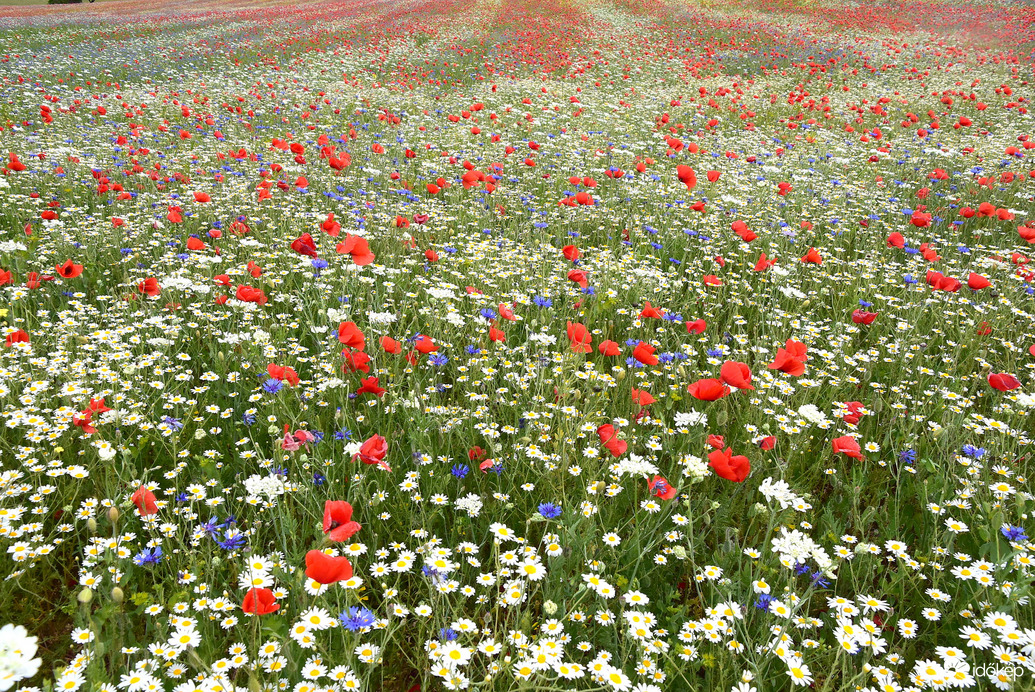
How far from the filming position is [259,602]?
1.39 m

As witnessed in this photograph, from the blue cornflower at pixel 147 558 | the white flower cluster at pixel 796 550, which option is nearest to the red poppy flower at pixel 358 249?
the blue cornflower at pixel 147 558

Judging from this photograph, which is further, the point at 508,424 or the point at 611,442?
the point at 508,424

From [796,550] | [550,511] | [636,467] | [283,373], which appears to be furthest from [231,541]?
[796,550]

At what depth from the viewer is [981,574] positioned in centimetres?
184

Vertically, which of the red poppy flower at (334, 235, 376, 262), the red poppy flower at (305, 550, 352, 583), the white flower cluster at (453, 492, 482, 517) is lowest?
the white flower cluster at (453, 492, 482, 517)

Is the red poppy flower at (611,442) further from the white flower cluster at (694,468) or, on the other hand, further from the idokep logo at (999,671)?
the idokep logo at (999,671)

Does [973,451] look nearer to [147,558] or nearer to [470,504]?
[470,504]

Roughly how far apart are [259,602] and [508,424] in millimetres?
1395

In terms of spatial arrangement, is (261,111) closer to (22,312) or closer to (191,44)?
(22,312)

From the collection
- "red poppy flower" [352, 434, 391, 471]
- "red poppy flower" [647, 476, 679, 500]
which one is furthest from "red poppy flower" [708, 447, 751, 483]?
"red poppy flower" [352, 434, 391, 471]

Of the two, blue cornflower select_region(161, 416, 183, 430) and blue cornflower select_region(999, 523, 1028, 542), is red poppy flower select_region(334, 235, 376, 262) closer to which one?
blue cornflower select_region(161, 416, 183, 430)

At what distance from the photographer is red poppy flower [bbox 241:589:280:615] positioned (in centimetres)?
138

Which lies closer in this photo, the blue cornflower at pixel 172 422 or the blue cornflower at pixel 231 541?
the blue cornflower at pixel 231 541

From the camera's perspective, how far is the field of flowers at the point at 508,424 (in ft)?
5.47
